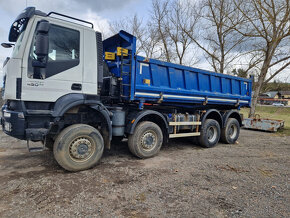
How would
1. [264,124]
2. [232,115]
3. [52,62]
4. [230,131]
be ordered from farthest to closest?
[264,124] < [232,115] < [230,131] < [52,62]

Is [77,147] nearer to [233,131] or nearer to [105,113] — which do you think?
[105,113]

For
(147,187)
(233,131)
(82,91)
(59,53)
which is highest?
(59,53)

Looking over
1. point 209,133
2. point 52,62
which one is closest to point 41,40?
point 52,62

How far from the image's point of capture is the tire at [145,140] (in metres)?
4.92

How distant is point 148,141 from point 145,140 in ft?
0.35

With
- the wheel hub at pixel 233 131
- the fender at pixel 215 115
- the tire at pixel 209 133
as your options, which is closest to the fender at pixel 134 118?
the fender at pixel 215 115

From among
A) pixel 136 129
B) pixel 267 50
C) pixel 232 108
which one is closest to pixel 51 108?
pixel 136 129

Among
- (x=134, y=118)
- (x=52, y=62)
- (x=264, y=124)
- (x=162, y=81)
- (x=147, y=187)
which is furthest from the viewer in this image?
(x=264, y=124)

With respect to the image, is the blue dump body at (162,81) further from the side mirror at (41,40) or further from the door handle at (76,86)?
the side mirror at (41,40)

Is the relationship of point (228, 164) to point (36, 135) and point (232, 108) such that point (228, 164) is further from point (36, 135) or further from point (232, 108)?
point (36, 135)

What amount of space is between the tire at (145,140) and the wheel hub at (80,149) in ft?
3.82

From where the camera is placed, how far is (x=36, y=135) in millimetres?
3662

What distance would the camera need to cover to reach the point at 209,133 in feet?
22.7

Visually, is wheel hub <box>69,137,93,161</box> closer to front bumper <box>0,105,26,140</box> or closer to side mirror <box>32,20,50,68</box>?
front bumper <box>0,105,26,140</box>
